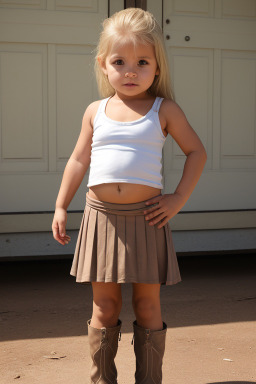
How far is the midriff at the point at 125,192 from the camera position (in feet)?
7.58

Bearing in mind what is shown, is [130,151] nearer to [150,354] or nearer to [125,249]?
[125,249]

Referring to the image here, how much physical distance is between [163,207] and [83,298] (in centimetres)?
188

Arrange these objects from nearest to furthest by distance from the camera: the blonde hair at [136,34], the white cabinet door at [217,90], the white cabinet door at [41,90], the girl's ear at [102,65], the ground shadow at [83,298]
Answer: the blonde hair at [136,34], the girl's ear at [102,65], the ground shadow at [83,298], the white cabinet door at [41,90], the white cabinet door at [217,90]

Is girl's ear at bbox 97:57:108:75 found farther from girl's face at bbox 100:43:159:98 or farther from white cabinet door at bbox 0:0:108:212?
white cabinet door at bbox 0:0:108:212

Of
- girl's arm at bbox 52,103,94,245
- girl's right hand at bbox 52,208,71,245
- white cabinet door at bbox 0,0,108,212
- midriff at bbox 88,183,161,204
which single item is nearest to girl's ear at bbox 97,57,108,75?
girl's arm at bbox 52,103,94,245

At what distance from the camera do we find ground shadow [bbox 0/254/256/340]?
3.47 m

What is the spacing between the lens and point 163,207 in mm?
2311

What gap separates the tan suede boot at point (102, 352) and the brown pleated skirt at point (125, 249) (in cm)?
20

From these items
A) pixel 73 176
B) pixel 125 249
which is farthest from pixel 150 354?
pixel 73 176

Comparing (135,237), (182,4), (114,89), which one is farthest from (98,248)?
(182,4)

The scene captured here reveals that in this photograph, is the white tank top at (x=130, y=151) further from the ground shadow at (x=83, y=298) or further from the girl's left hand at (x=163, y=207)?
the ground shadow at (x=83, y=298)

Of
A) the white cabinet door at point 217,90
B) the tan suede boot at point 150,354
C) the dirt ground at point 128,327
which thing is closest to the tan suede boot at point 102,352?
the tan suede boot at point 150,354

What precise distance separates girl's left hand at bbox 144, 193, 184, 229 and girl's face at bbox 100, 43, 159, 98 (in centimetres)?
39

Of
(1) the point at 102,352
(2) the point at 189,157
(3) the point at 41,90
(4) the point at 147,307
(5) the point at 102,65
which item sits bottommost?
(1) the point at 102,352
